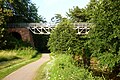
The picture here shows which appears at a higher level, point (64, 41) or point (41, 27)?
point (41, 27)

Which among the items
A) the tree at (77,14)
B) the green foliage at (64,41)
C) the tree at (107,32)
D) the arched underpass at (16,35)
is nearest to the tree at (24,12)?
the arched underpass at (16,35)

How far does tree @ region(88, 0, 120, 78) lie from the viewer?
2466 centimetres

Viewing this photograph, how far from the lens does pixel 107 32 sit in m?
25.4

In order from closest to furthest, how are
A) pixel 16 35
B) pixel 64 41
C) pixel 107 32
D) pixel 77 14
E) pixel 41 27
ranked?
pixel 107 32 → pixel 64 41 → pixel 41 27 → pixel 16 35 → pixel 77 14

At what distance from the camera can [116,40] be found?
2508 cm

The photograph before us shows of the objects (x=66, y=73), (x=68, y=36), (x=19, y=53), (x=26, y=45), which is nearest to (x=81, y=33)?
(x=26, y=45)

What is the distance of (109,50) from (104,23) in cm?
235

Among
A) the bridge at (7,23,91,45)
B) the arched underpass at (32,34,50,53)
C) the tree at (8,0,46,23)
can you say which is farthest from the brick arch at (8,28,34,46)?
the arched underpass at (32,34,50,53)

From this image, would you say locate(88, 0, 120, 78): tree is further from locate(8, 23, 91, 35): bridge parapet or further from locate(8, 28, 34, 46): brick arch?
locate(8, 28, 34, 46): brick arch

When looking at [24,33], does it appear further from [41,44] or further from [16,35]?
[41,44]

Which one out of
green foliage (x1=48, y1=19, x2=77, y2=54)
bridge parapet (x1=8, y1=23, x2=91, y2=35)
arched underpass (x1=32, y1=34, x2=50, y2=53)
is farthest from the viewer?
arched underpass (x1=32, y1=34, x2=50, y2=53)

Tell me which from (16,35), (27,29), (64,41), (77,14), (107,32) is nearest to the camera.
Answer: (107,32)

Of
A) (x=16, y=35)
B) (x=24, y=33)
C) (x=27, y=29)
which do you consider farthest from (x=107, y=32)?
(x=16, y=35)

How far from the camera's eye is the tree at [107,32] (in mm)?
24656
